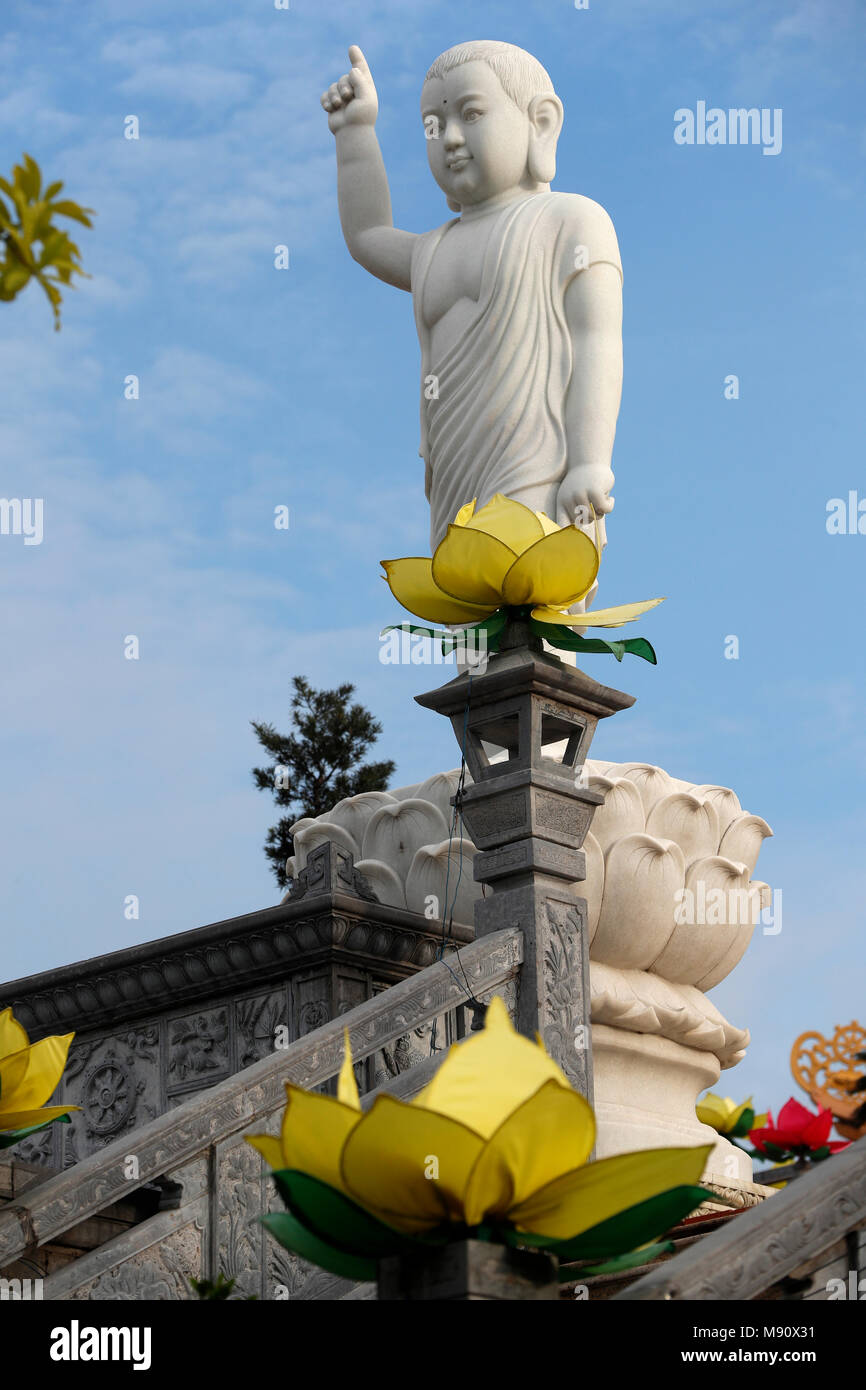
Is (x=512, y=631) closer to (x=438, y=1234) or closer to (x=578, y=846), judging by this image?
(x=578, y=846)

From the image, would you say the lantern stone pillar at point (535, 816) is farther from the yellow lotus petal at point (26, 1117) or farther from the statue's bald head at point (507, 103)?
the statue's bald head at point (507, 103)

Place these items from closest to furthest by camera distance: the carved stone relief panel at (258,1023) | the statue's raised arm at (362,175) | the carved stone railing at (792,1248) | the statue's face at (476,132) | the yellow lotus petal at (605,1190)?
the yellow lotus petal at (605,1190)
the carved stone railing at (792,1248)
the carved stone relief panel at (258,1023)
the statue's face at (476,132)
the statue's raised arm at (362,175)

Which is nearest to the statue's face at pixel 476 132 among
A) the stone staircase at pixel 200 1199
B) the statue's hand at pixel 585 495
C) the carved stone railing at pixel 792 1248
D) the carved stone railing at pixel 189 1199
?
the statue's hand at pixel 585 495

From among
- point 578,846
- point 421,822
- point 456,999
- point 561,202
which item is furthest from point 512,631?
point 561,202

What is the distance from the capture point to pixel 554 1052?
5391mm

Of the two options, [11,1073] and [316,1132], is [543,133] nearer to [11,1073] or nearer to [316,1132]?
[11,1073]

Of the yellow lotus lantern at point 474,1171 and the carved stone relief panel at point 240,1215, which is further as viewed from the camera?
the carved stone relief panel at point 240,1215

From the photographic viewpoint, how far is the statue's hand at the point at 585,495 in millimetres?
7312

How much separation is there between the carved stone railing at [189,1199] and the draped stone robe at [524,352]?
3.01 m

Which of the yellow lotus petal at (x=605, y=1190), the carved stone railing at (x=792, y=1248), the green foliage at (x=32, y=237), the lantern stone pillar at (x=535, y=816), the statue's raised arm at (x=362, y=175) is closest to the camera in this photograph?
the green foliage at (x=32, y=237)

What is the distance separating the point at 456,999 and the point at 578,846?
65cm

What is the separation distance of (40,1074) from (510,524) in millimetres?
2029

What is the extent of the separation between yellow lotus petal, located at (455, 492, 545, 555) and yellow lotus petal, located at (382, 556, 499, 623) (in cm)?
19

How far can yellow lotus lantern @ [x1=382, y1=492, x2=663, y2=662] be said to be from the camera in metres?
5.38
